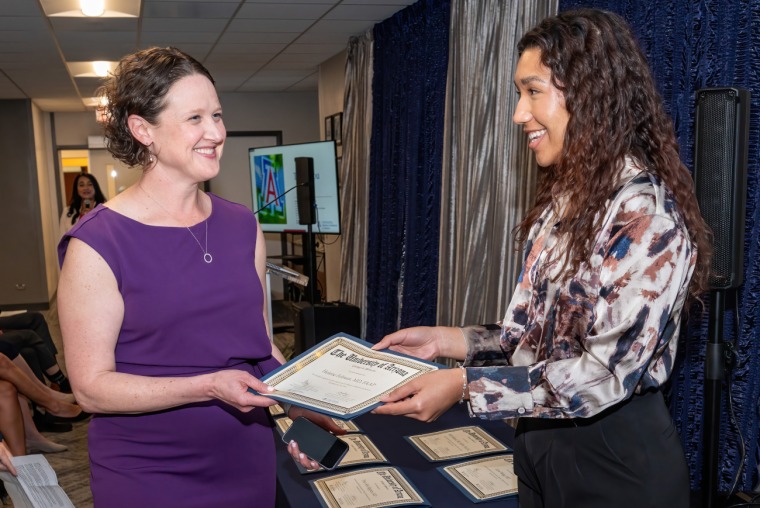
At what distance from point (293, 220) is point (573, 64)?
5070 millimetres

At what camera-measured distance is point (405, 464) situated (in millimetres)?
2598

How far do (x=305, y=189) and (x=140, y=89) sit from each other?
3748 mm

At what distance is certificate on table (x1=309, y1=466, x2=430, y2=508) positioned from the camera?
2230 mm

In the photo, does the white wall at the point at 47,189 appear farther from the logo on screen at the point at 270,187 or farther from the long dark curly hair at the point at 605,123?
the long dark curly hair at the point at 605,123

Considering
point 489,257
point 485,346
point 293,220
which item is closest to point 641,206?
point 485,346

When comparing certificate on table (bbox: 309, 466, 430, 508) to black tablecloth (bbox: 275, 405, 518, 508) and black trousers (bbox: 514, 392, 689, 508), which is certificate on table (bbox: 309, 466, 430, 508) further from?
black trousers (bbox: 514, 392, 689, 508)

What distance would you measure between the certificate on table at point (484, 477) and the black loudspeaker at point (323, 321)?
274 cm

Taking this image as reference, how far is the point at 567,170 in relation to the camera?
141 cm

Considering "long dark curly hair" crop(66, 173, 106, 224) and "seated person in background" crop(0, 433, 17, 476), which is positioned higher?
"long dark curly hair" crop(66, 173, 106, 224)

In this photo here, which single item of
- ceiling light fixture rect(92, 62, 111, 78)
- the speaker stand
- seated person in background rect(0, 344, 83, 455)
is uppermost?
ceiling light fixture rect(92, 62, 111, 78)

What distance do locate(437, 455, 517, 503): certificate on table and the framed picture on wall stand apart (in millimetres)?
5380

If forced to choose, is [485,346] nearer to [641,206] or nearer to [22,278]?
[641,206]

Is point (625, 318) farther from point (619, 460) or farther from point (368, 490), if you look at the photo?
point (368, 490)

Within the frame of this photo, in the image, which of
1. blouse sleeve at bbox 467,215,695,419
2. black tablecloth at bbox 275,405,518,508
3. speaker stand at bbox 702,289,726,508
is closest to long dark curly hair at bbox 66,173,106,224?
black tablecloth at bbox 275,405,518,508
